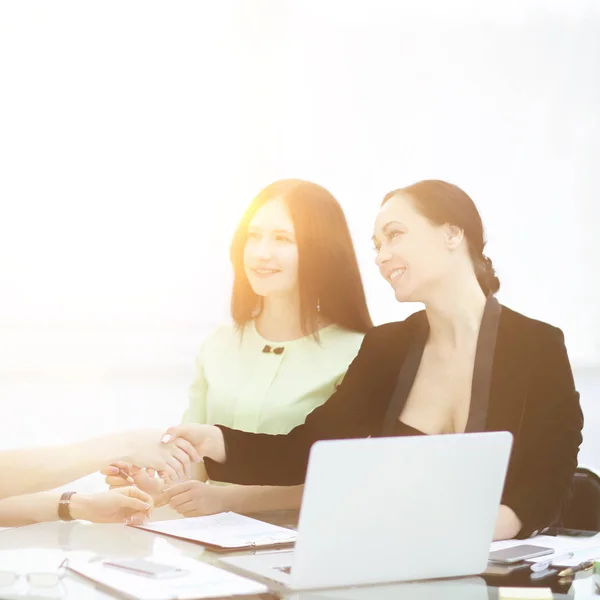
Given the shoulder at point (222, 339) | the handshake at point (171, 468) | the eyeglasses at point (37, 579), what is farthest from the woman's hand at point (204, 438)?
the eyeglasses at point (37, 579)

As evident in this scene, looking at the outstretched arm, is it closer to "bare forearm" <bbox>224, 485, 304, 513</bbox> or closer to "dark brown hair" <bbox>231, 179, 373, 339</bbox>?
"bare forearm" <bbox>224, 485, 304, 513</bbox>

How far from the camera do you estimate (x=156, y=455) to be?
219cm

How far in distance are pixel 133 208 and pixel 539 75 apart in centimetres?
188

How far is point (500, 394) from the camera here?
2.15 metres

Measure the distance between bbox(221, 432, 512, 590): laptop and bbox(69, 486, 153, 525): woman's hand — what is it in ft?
1.65

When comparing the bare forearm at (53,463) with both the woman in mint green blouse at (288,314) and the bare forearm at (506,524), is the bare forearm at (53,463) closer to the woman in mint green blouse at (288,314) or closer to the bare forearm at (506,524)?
the woman in mint green blouse at (288,314)

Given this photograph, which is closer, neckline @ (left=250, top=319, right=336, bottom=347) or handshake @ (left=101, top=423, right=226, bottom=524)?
handshake @ (left=101, top=423, right=226, bottom=524)

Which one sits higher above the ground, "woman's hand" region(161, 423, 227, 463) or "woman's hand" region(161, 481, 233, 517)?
"woman's hand" region(161, 423, 227, 463)

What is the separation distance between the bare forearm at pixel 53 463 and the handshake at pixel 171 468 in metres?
0.02

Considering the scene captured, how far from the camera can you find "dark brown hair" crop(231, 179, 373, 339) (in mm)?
2600

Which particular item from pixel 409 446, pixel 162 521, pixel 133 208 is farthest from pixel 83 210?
pixel 409 446

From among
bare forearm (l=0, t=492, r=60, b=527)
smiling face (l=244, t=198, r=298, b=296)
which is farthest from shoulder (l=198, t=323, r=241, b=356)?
bare forearm (l=0, t=492, r=60, b=527)

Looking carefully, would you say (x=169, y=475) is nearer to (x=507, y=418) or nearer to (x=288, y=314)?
(x=288, y=314)

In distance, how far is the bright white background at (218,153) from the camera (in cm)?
367
